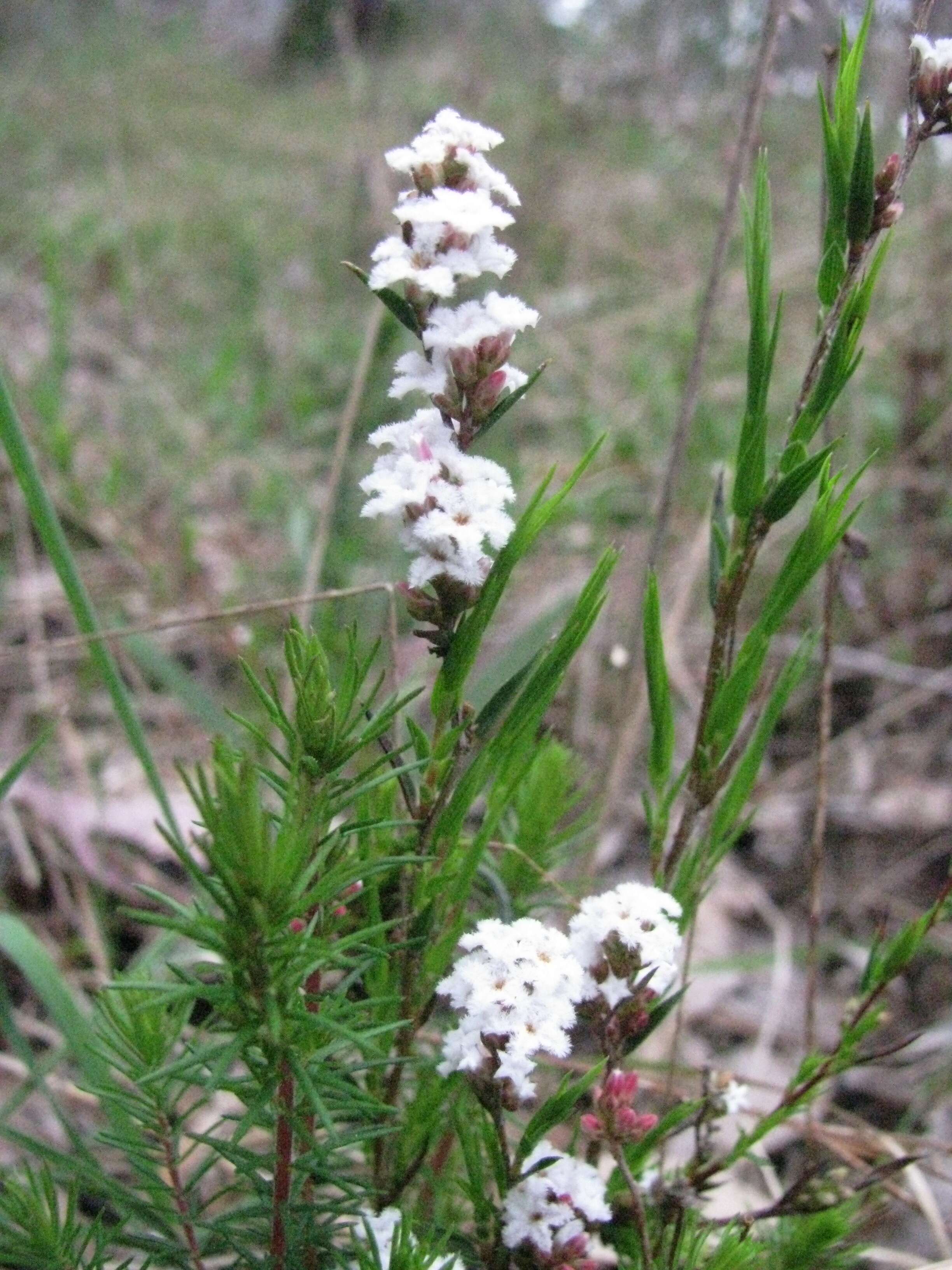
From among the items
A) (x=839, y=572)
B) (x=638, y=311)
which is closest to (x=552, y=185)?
(x=638, y=311)

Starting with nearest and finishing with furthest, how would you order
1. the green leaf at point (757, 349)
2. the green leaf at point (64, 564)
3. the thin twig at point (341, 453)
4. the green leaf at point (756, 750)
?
the green leaf at point (757, 349) < the green leaf at point (756, 750) < the green leaf at point (64, 564) < the thin twig at point (341, 453)

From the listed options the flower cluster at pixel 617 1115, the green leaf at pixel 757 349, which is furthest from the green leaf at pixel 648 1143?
the green leaf at pixel 757 349

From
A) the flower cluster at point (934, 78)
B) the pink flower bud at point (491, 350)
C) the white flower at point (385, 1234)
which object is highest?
the flower cluster at point (934, 78)

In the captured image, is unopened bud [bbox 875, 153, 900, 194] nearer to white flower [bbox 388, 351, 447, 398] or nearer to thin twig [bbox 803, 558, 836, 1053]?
white flower [bbox 388, 351, 447, 398]

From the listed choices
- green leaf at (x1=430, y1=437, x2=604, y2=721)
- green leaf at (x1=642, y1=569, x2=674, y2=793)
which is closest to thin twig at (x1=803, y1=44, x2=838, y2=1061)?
green leaf at (x1=642, y1=569, x2=674, y2=793)

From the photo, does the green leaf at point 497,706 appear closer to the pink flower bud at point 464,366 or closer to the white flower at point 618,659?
the pink flower bud at point 464,366

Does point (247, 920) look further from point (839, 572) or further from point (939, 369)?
point (939, 369)
